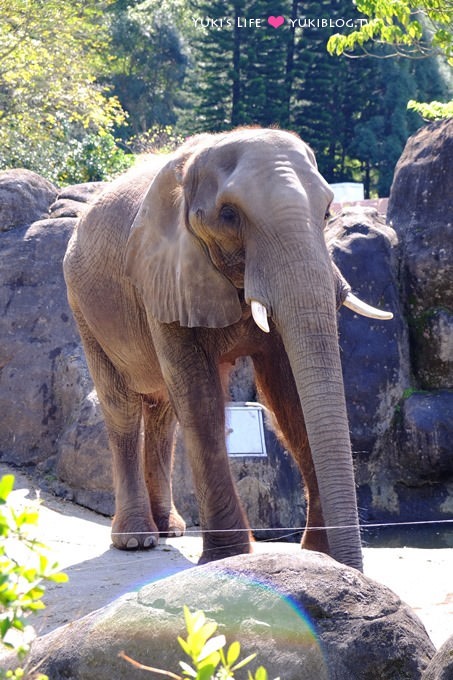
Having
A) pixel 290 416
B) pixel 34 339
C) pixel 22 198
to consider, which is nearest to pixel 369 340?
pixel 34 339

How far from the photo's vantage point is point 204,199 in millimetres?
6570

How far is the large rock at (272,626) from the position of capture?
399cm

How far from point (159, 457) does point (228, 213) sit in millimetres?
3207

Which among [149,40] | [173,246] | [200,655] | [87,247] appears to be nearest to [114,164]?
[87,247]

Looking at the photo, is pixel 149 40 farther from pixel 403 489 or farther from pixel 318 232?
pixel 318 232

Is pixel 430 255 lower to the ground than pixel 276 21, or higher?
lower

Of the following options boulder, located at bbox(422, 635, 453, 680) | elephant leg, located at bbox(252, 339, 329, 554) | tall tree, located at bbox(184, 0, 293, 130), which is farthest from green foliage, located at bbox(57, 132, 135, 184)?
boulder, located at bbox(422, 635, 453, 680)

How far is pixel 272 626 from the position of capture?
4.02 meters

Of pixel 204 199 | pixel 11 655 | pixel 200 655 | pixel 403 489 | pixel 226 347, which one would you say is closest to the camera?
pixel 200 655

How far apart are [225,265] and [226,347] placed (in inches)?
24.1

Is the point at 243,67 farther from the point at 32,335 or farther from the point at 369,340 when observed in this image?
the point at 369,340

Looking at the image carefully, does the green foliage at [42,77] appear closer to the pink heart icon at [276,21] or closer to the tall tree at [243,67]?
the pink heart icon at [276,21]

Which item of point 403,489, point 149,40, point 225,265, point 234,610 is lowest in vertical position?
point 403,489

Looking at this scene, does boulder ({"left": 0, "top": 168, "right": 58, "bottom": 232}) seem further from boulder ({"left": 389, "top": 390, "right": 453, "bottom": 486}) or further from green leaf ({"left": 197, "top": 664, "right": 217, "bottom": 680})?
green leaf ({"left": 197, "top": 664, "right": 217, "bottom": 680})
